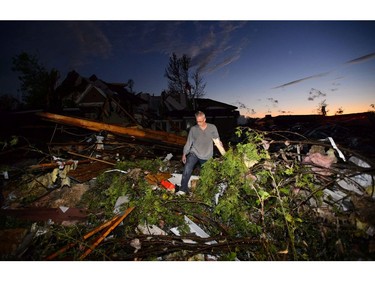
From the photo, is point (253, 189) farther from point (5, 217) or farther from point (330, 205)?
point (5, 217)

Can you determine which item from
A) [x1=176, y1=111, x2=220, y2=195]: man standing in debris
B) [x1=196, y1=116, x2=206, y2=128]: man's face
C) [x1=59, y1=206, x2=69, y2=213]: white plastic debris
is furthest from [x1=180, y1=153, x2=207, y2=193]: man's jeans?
[x1=59, y1=206, x2=69, y2=213]: white plastic debris

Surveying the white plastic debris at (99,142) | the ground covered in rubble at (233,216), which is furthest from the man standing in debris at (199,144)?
the white plastic debris at (99,142)

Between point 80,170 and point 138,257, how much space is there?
3.22 m

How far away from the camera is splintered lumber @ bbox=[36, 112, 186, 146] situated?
16.8 ft

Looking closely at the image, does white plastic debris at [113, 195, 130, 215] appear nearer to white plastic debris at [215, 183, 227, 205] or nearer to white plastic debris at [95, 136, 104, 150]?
white plastic debris at [215, 183, 227, 205]

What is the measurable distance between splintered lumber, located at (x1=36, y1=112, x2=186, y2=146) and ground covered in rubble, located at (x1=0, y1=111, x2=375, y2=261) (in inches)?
75.6

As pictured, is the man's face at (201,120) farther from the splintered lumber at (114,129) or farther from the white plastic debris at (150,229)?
the splintered lumber at (114,129)

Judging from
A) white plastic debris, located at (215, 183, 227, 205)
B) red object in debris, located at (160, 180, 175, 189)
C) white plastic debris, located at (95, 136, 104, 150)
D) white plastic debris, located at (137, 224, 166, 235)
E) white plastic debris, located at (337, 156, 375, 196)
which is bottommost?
white plastic debris, located at (137, 224, 166, 235)

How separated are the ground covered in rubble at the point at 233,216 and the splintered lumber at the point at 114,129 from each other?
1.92m

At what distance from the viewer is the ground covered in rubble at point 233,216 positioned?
2453mm

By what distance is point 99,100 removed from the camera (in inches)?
803
